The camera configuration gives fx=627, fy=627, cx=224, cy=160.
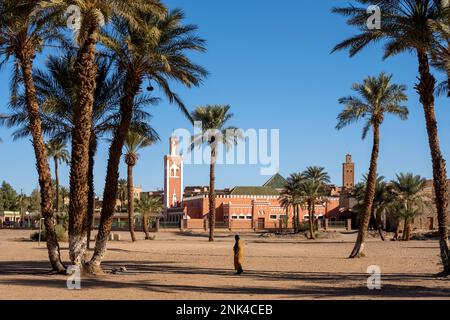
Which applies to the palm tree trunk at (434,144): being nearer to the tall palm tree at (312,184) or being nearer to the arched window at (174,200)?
the tall palm tree at (312,184)

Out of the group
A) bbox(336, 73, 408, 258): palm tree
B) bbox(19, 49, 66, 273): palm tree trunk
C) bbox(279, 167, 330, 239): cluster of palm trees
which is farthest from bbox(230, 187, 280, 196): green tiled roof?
bbox(19, 49, 66, 273): palm tree trunk

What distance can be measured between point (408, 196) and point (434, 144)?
38.9 m

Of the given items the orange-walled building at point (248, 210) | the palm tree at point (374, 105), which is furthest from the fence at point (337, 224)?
the palm tree at point (374, 105)

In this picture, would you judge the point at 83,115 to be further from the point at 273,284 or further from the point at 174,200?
the point at 174,200

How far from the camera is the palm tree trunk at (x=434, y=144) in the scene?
66.9 feet

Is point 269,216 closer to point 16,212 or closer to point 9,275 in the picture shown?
point 16,212

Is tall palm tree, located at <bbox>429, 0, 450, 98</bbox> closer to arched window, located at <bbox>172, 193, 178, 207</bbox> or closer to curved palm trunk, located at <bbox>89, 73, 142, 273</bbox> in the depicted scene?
curved palm trunk, located at <bbox>89, 73, 142, 273</bbox>

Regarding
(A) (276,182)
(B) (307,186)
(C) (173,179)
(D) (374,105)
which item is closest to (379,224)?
(B) (307,186)

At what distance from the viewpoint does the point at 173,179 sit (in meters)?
99.9

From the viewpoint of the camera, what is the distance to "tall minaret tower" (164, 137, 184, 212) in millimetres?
98500

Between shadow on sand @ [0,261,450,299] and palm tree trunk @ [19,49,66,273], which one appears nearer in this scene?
shadow on sand @ [0,261,450,299]

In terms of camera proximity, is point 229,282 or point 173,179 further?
point 173,179

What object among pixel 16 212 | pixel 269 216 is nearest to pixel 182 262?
pixel 269 216

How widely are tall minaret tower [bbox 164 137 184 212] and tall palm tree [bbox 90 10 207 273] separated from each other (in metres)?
76.3
